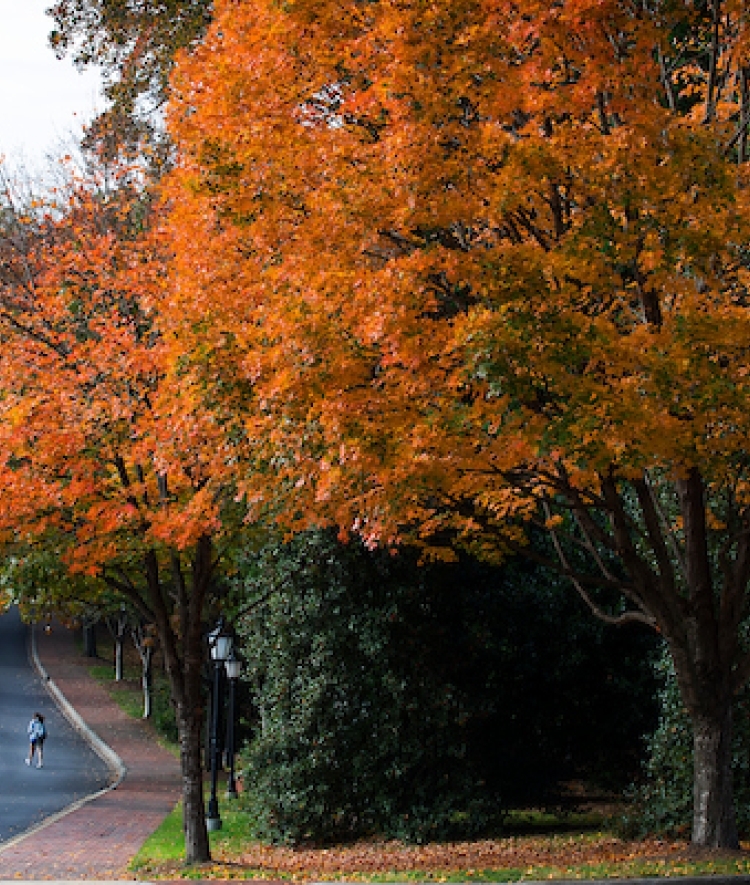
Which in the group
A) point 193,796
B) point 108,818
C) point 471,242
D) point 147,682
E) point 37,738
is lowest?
point 108,818

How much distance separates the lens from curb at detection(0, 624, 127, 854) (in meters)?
22.8

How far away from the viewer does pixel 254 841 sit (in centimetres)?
2005

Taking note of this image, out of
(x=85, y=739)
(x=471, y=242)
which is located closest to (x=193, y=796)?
(x=471, y=242)

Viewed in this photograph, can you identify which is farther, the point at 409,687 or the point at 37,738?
the point at 37,738

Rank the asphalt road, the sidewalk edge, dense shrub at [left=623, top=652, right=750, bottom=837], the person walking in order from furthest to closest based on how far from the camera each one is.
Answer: the sidewalk edge < the person walking < the asphalt road < dense shrub at [left=623, top=652, right=750, bottom=837]

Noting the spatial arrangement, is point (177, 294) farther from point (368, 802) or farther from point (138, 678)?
point (138, 678)

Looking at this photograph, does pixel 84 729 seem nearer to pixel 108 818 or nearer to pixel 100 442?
pixel 108 818

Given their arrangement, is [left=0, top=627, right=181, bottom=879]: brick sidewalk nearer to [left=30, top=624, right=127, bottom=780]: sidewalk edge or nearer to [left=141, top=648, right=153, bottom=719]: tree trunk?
[left=30, top=624, right=127, bottom=780]: sidewalk edge

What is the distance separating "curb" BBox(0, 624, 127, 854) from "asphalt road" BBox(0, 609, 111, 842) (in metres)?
0.21

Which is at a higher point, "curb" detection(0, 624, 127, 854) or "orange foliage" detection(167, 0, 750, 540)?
"orange foliage" detection(167, 0, 750, 540)

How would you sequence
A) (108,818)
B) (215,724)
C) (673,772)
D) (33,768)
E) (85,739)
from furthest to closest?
(85,739) → (33,768) → (215,724) → (108,818) → (673,772)

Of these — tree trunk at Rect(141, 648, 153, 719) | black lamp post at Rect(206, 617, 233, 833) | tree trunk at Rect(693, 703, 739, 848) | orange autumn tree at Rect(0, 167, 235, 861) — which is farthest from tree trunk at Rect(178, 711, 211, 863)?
tree trunk at Rect(141, 648, 153, 719)

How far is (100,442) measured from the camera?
51.1ft

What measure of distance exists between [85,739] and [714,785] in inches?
1219
